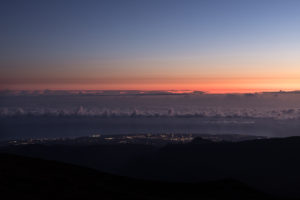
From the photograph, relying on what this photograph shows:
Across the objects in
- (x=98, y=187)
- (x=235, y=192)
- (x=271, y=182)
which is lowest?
(x=271, y=182)

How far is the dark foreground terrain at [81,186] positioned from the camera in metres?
38.4

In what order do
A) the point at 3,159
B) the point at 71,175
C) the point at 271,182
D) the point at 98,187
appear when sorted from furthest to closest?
1. the point at 271,182
2. the point at 3,159
3. the point at 71,175
4. the point at 98,187

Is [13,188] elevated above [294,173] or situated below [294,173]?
above

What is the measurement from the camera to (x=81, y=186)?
44219 millimetres

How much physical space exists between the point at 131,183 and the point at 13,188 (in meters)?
22.6

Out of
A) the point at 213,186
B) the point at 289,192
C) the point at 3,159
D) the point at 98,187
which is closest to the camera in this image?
the point at 98,187

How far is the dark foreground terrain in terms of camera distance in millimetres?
38375

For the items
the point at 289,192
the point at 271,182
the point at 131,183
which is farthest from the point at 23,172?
the point at 271,182

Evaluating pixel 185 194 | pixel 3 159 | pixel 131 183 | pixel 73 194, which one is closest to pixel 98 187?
pixel 73 194

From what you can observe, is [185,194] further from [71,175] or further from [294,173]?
[294,173]

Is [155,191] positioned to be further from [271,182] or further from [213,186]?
[271,182]

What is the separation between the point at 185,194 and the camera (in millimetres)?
52344

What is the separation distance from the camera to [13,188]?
123 feet

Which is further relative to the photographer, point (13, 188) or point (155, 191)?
point (155, 191)
